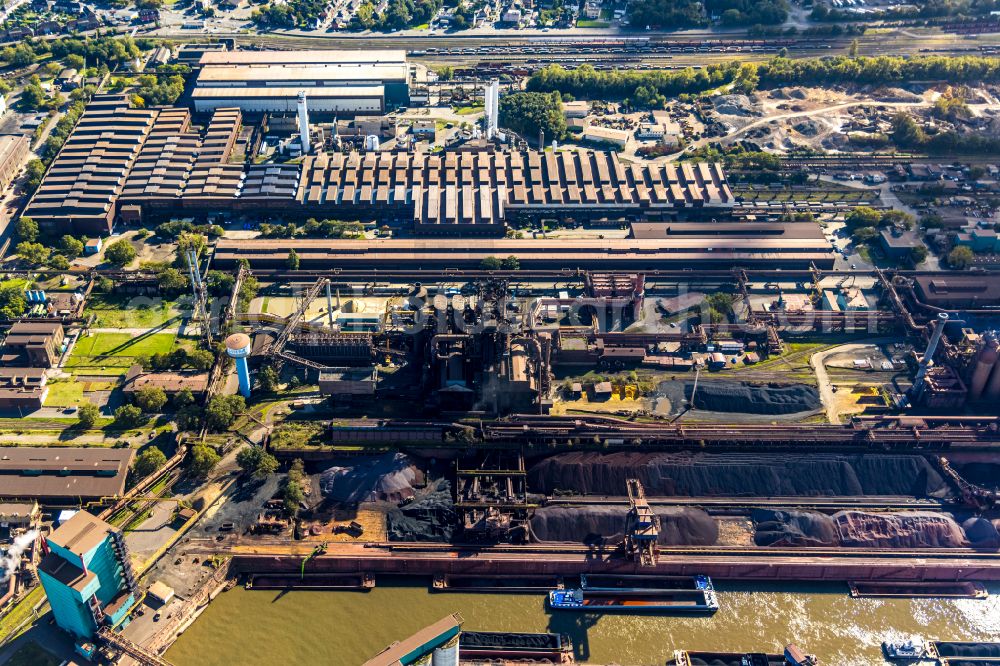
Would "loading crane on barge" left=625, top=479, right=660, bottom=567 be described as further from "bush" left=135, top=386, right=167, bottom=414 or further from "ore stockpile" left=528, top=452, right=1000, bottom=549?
"bush" left=135, top=386, right=167, bottom=414

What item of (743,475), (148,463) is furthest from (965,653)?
(148,463)

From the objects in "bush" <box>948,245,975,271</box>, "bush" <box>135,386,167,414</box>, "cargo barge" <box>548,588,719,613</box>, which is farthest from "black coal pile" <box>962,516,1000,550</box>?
"bush" <box>135,386,167,414</box>

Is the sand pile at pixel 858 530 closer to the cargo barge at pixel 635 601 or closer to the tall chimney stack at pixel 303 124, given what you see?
the cargo barge at pixel 635 601

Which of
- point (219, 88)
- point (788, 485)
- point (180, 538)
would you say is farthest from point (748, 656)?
point (219, 88)

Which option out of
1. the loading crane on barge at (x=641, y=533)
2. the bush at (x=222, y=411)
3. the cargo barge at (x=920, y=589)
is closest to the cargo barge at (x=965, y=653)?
the cargo barge at (x=920, y=589)

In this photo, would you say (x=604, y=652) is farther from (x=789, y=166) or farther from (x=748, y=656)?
(x=789, y=166)
